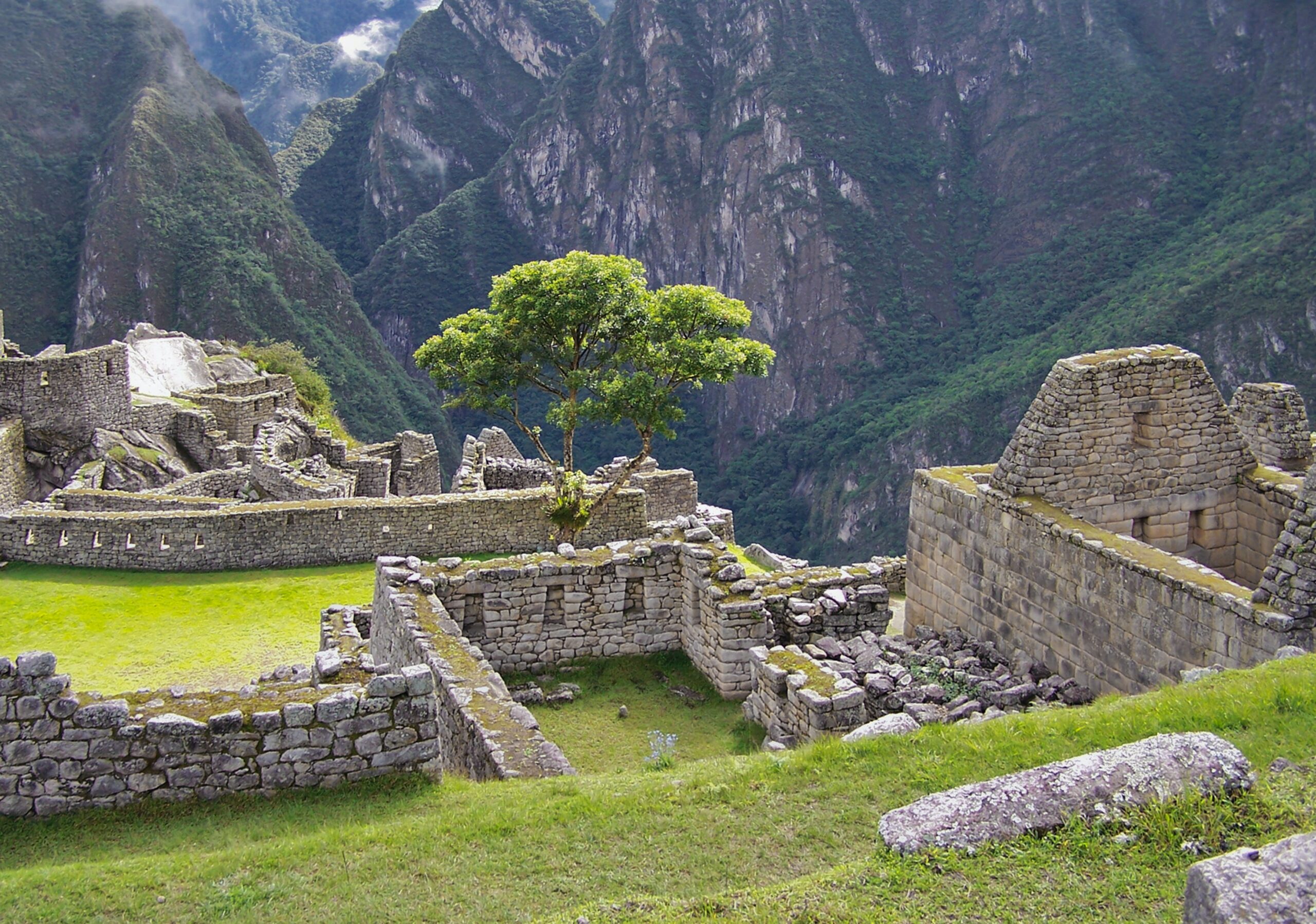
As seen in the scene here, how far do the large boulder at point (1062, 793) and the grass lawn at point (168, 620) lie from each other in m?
9.12

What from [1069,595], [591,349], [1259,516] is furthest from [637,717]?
[591,349]

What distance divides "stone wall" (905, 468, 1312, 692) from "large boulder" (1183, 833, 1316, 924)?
419 cm

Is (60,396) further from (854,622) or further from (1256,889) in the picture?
(1256,889)

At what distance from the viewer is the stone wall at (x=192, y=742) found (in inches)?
255

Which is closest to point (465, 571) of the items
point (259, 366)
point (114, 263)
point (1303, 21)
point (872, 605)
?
point (872, 605)

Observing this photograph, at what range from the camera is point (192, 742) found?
21.8ft

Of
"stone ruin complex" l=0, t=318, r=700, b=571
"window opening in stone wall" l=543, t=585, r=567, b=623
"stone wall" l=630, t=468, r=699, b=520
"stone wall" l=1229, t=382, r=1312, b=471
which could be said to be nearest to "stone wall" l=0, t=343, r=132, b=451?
"stone ruin complex" l=0, t=318, r=700, b=571

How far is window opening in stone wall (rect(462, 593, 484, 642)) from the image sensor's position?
36.7 feet

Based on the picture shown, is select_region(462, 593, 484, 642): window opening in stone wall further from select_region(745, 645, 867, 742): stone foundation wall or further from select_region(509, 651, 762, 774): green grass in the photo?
select_region(745, 645, 867, 742): stone foundation wall

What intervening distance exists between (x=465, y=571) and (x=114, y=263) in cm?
12043

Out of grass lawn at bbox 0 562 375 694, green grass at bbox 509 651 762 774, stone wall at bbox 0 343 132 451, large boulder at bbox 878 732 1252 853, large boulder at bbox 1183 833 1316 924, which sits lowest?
grass lawn at bbox 0 562 375 694

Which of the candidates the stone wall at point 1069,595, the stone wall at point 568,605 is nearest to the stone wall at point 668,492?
the stone wall at point 1069,595

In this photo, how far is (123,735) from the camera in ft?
21.5

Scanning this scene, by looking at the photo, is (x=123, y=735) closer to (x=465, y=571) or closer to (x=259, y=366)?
(x=465, y=571)
